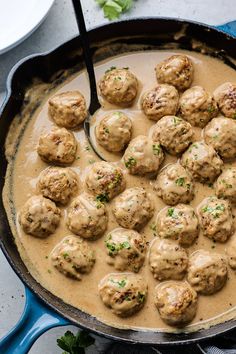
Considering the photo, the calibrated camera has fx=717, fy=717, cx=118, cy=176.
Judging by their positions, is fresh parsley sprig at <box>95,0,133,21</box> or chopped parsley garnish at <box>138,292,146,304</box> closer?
chopped parsley garnish at <box>138,292,146,304</box>

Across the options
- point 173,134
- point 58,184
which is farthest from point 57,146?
point 173,134

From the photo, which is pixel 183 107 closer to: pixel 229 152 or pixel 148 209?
pixel 229 152

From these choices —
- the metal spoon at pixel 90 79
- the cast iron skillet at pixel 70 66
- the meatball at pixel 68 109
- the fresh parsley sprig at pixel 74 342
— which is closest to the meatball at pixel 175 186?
the metal spoon at pixel 90 79

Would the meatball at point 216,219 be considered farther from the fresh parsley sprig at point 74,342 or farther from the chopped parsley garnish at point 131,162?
the fresh parsley sprig at point 74,342

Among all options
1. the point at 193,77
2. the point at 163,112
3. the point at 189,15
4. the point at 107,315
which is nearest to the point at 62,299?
the point at 107,315

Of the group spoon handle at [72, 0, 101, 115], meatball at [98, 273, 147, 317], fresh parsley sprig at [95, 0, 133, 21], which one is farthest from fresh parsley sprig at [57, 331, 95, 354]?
fresh parsley sprig at [95, 0, 133, 21]

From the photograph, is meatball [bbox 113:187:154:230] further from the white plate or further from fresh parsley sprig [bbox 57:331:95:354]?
the white plate
